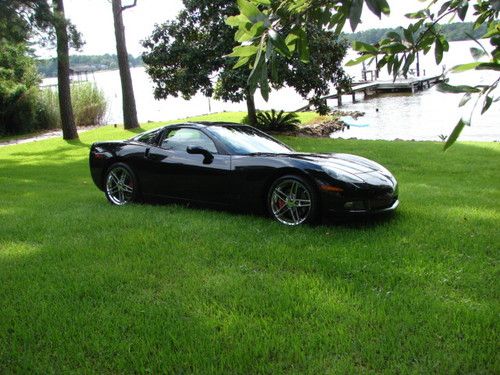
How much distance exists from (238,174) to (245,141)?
779 mm

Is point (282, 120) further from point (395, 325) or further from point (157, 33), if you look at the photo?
point (395, 325)

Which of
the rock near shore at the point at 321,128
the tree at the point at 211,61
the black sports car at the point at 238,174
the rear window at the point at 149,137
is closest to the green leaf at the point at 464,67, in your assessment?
the black sports car at the point at 238,174

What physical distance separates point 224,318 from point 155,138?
458 centimetres

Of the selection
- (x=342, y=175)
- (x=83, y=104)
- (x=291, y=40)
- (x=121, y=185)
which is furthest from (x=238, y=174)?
(x=83, y=104)

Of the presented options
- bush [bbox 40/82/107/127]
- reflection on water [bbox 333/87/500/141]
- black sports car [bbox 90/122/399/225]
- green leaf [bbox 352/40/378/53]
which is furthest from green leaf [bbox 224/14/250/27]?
bush [bbox 40/82/107/127]

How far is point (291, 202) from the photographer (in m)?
6.09

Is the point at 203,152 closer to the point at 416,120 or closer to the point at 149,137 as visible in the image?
the point at 149,137

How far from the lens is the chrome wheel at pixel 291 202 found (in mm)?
6020

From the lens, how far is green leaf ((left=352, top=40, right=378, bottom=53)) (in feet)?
8.62

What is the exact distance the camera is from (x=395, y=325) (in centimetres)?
338

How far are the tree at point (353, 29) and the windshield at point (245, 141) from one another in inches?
156

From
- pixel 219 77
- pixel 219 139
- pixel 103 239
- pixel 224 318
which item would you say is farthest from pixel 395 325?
pixel 219 77

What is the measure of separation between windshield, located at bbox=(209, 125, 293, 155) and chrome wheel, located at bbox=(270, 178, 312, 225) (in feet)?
2.85

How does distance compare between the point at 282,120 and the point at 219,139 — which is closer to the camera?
the point at 219,139
